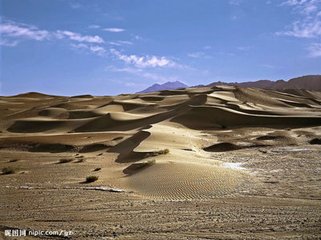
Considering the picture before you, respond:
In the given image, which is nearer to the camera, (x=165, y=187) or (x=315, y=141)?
(x=165, y=187)

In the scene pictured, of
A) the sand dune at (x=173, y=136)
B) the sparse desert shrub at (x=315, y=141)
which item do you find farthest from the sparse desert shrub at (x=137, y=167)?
the sparse desert shrub at (x=315, y=141)

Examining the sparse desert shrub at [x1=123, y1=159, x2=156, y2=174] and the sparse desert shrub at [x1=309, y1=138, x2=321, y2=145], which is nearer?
the sparse desert shrub at [x1=123, y1=159, x2=156, y2=174]

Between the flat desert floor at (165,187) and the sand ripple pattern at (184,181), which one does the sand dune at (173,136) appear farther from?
the flat desert floor at (165,187)

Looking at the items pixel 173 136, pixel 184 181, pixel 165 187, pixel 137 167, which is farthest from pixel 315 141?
pixel 165 187

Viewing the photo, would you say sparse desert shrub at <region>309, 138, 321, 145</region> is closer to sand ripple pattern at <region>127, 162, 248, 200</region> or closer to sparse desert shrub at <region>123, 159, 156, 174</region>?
sand ripple pattern at <region>127, 162, 248, 200</region>

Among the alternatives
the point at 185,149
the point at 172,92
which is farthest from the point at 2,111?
the point at 185,149

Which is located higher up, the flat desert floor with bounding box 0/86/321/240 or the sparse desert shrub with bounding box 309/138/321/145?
the sparse desert shrub with bounding box 309/138/321/145

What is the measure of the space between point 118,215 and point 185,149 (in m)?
13.6

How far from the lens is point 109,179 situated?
1398 centimetres

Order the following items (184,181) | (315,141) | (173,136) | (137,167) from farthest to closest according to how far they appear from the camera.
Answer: (173,136) → (315,141) → (137,167) → (184,181)

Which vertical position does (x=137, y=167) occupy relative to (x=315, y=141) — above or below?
below

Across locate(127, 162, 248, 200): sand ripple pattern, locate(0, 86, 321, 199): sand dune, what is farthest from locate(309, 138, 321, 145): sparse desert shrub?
locate(127, 162, 248, 200): sand ripple pattern

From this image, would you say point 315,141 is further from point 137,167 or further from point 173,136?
point 137,167

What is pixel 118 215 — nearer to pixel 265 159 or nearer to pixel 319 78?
pixel 265 159
